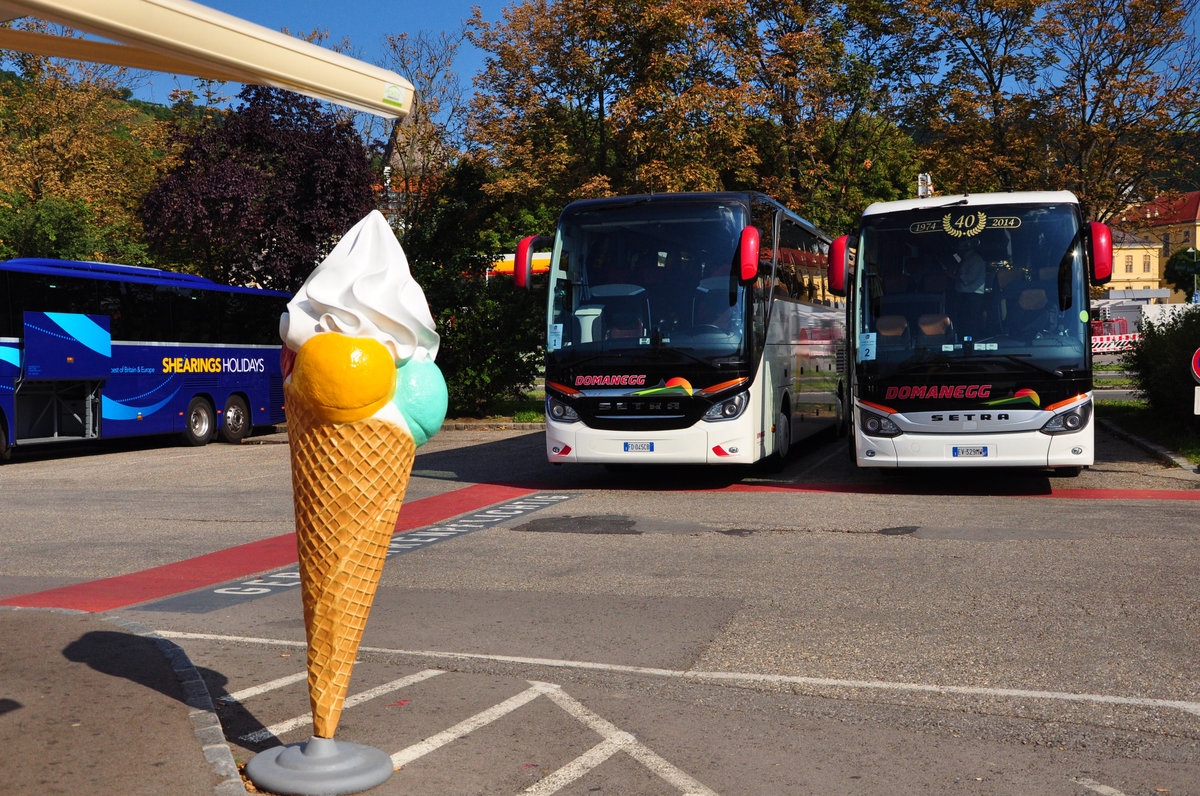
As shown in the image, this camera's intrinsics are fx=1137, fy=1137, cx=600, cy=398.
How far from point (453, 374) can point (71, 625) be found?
18.6 meters

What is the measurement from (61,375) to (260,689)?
1651 centimetres

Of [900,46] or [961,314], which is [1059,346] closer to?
[961,314]

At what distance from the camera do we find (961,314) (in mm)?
12805

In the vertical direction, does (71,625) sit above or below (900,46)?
below

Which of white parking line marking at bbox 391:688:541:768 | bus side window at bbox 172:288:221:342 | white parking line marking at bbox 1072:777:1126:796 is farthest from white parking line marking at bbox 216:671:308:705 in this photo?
bus side window at bbox 172:288:221:342

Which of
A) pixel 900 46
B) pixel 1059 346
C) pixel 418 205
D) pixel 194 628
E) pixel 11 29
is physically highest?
pixel 900 46

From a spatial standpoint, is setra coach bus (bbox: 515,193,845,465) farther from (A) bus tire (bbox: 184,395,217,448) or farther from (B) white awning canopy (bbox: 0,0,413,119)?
(A) bus tire (bbox: 184,395,217,448)

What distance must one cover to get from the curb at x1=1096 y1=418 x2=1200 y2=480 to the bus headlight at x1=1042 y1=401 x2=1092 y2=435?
9.14 ft

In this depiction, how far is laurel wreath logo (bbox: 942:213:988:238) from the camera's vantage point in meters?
13.0

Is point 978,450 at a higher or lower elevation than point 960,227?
lower

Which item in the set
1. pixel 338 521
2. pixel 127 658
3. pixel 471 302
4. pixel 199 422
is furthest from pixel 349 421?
pixel 471 302

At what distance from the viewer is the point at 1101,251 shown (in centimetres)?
1223

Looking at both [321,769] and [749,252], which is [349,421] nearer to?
[321,769]

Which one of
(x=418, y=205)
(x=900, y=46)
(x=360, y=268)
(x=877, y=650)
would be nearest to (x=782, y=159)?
(x=900, y=46)
